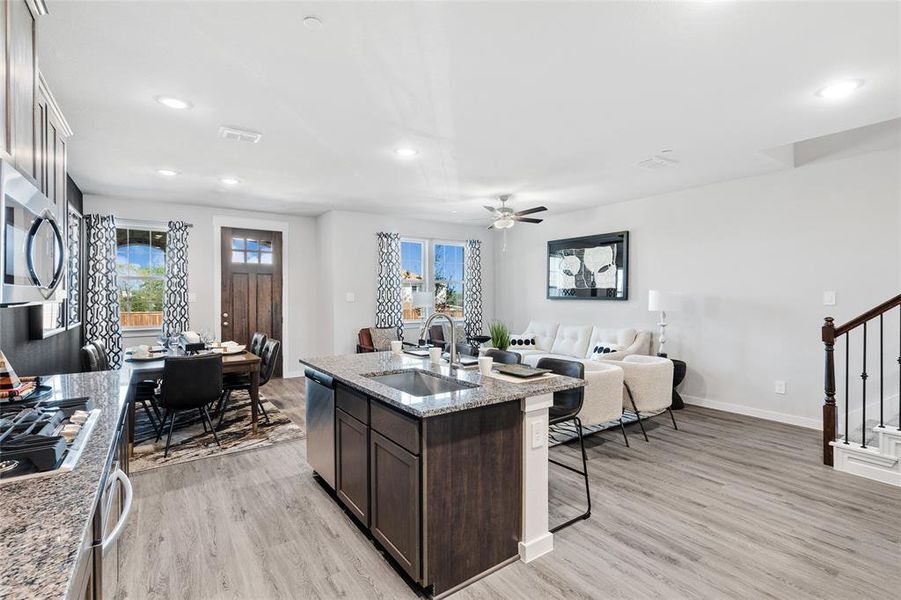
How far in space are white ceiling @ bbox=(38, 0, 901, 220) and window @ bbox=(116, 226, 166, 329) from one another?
153 cm

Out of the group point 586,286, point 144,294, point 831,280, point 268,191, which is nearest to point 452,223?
point 586,286

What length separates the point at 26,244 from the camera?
137 centimetres

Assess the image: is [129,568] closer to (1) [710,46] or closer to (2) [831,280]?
(1) [710,46]

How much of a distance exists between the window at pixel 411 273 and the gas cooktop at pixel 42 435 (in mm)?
5667

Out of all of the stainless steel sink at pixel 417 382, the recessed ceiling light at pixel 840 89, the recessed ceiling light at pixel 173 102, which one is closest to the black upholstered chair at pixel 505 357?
the stainless steel sink at pixel 417 382

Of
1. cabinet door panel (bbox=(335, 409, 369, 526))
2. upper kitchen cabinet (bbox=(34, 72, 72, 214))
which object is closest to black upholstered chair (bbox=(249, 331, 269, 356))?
cabinet door panel (bbox=(335, 409, 369, 526))

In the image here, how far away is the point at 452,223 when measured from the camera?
793 centimetres

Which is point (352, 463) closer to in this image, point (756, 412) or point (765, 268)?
point (756, 412)

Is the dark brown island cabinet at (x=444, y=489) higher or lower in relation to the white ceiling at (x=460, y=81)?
lower

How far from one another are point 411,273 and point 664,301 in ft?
13.2

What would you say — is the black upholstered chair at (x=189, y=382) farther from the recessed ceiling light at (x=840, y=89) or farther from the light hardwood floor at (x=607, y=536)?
the recessed ceiling light at (x=840, y=89)

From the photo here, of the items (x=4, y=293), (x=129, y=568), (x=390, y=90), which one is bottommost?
(x=129, y=568)

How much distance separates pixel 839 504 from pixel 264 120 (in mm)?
4679

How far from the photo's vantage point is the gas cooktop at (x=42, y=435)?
3.94ft
